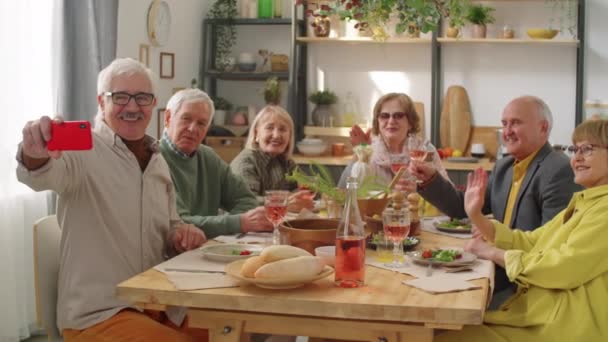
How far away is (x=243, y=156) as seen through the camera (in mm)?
3904

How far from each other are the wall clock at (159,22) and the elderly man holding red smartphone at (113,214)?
261 cm

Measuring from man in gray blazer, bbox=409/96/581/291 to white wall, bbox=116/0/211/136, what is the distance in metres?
2.29

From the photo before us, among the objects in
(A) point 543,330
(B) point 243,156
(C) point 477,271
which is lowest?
(A) point 543,330

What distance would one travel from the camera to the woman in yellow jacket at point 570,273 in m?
2.25

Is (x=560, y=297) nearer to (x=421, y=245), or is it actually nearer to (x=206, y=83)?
(x=421, y=245)

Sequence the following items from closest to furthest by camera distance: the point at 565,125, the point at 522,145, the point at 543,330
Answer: the point at 543,330
the point at 522,145
the point at 565,125

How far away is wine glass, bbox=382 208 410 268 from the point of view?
2311 millimetres

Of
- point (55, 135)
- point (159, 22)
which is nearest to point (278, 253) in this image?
point (55, 135)

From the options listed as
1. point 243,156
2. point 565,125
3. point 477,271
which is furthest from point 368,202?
point 565,125

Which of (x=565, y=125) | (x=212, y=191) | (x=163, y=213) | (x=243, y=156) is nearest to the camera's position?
(x=163, y=213)

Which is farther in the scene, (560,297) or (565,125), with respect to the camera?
(565,125)

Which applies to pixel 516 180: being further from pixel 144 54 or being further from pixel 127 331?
pixel 144 54

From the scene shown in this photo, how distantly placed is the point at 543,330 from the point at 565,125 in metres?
3.83

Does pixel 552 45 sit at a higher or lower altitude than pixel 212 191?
higher
